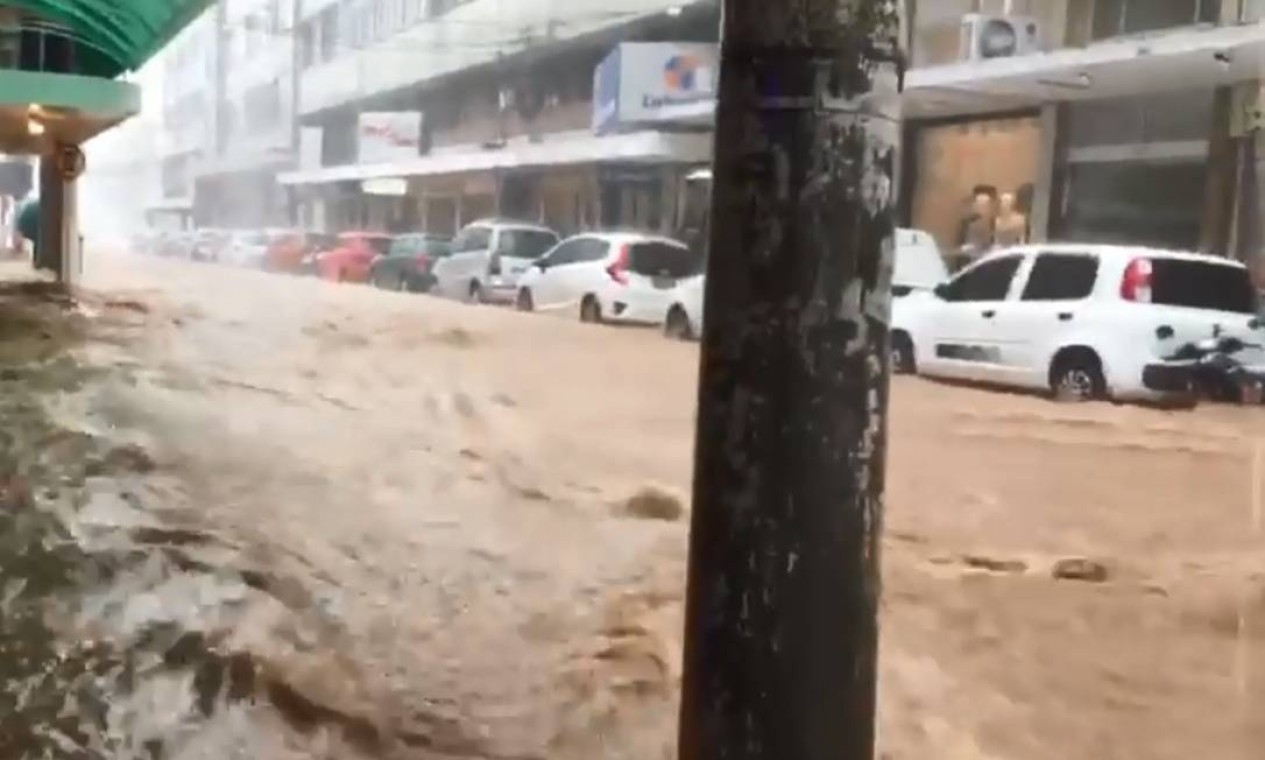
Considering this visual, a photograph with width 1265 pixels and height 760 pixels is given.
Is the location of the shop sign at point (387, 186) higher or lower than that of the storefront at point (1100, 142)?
lower

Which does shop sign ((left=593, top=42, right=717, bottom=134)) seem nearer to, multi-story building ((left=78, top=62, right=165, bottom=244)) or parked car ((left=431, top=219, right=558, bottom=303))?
parked car ((left=431, top=219, right=558, bottom=303))

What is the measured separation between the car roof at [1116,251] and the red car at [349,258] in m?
1.28

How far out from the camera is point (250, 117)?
10.3 ft

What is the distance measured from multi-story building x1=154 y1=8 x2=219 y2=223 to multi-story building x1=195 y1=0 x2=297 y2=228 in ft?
0.06

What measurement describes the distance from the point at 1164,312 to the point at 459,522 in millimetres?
985

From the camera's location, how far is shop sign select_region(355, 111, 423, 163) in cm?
279

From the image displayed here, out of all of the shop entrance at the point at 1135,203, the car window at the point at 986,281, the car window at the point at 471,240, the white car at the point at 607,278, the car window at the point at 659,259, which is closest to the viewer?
the shop entrance at the point at 1135,203

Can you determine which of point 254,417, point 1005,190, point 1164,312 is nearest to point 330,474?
point 254,417

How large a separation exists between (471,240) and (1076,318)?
3.70 ft

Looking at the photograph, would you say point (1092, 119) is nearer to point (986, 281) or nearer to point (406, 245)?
point (986, 281)

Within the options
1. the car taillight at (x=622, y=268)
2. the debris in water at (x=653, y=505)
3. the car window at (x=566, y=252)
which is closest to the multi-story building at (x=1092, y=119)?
the debris in water at (x=653, y=505)

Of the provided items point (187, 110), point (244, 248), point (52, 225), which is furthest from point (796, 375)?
point (52, 225)

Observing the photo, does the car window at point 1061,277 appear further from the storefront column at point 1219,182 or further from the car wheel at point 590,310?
the car wheel at point 590,310

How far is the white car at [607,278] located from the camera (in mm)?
2158
